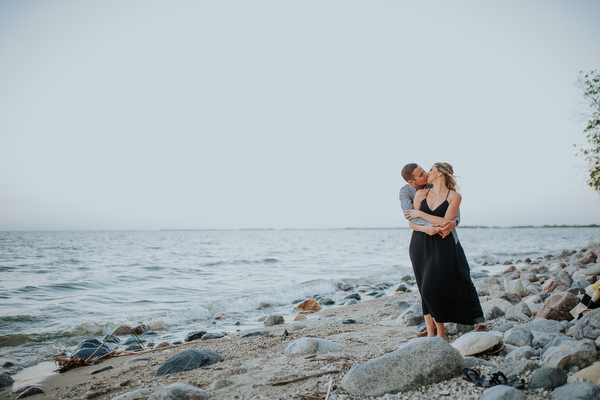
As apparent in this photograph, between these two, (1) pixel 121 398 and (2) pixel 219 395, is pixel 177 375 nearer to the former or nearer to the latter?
(1) pixel 121 398

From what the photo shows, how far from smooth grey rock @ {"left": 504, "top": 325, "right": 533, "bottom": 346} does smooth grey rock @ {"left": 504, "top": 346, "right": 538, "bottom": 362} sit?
13.0 inches

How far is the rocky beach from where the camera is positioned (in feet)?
8.77

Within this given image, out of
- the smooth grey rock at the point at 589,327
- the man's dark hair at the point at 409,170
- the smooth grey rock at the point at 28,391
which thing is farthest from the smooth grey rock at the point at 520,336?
the smooth grey rock at the point at 28,391

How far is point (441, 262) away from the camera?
395 centimetres

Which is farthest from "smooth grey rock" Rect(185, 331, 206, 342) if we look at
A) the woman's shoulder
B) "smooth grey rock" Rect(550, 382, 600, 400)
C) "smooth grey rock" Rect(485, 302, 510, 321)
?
"smooth grey rock" Rect(550, 382, 600, 400)

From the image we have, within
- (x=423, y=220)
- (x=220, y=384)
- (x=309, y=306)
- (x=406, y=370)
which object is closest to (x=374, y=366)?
(x=406, y=370)

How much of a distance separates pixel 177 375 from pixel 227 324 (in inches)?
166

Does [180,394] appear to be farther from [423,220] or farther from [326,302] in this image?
[326,302]

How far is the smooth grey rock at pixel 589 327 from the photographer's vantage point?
3.17m

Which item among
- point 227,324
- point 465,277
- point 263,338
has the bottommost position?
point 227,324

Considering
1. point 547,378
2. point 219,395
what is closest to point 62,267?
point 219,395

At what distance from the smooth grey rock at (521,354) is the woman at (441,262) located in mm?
703

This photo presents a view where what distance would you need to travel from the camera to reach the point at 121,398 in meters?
3.06

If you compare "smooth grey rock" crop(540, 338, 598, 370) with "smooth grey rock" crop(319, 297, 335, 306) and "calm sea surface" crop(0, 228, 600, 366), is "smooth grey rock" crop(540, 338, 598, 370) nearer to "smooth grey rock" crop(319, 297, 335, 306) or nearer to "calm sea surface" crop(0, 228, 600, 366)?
"calm sea surface" crop(0, 228, 600, 366)
